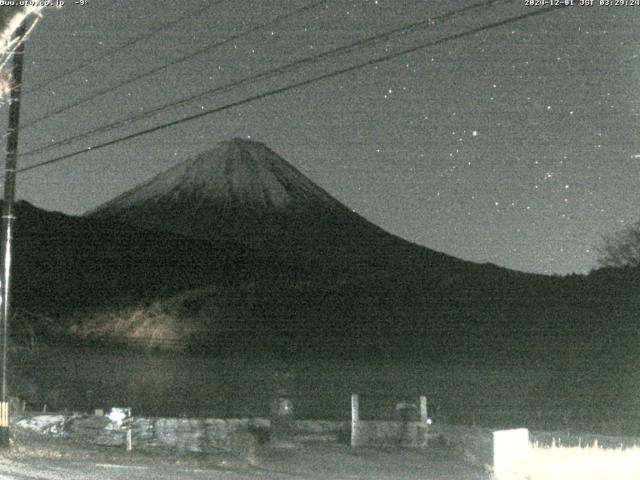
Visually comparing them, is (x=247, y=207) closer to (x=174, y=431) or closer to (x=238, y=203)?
(x=238, y=203)

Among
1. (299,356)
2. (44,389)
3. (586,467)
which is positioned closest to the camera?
(586,467)

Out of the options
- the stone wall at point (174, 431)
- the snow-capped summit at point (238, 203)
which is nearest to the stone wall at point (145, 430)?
the stone wall at point (174, 431)

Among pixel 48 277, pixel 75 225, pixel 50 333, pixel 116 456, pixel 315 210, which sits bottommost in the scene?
pixel 116 456

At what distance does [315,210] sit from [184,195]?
21.1 m

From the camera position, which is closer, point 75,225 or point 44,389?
point 44,389

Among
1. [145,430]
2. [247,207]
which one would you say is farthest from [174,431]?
[247,207]

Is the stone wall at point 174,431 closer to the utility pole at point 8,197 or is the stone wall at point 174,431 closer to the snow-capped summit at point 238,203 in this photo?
the utility pole at point 8,197

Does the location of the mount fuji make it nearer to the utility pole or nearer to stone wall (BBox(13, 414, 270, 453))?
stone wall (BBox(13, 414, 270, 453))

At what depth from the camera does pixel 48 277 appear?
3039 inches

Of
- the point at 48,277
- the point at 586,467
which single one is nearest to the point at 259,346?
the point at 48,277

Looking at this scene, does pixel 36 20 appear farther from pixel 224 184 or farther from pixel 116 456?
pixel 224 184

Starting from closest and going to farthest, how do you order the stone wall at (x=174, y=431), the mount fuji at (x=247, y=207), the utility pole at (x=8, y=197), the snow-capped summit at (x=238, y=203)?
the utility pole at (x=8, y=197)
the stone wall at (x=174, y=431)
the mount fuji at (x=247, y=207)
the snow-capped summit at (x=238, y=203)

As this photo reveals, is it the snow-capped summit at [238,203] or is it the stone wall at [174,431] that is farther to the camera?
the snow-capped summit at [238,203]

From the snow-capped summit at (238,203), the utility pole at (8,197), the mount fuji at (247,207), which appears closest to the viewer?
the utility pole at (8,197)
